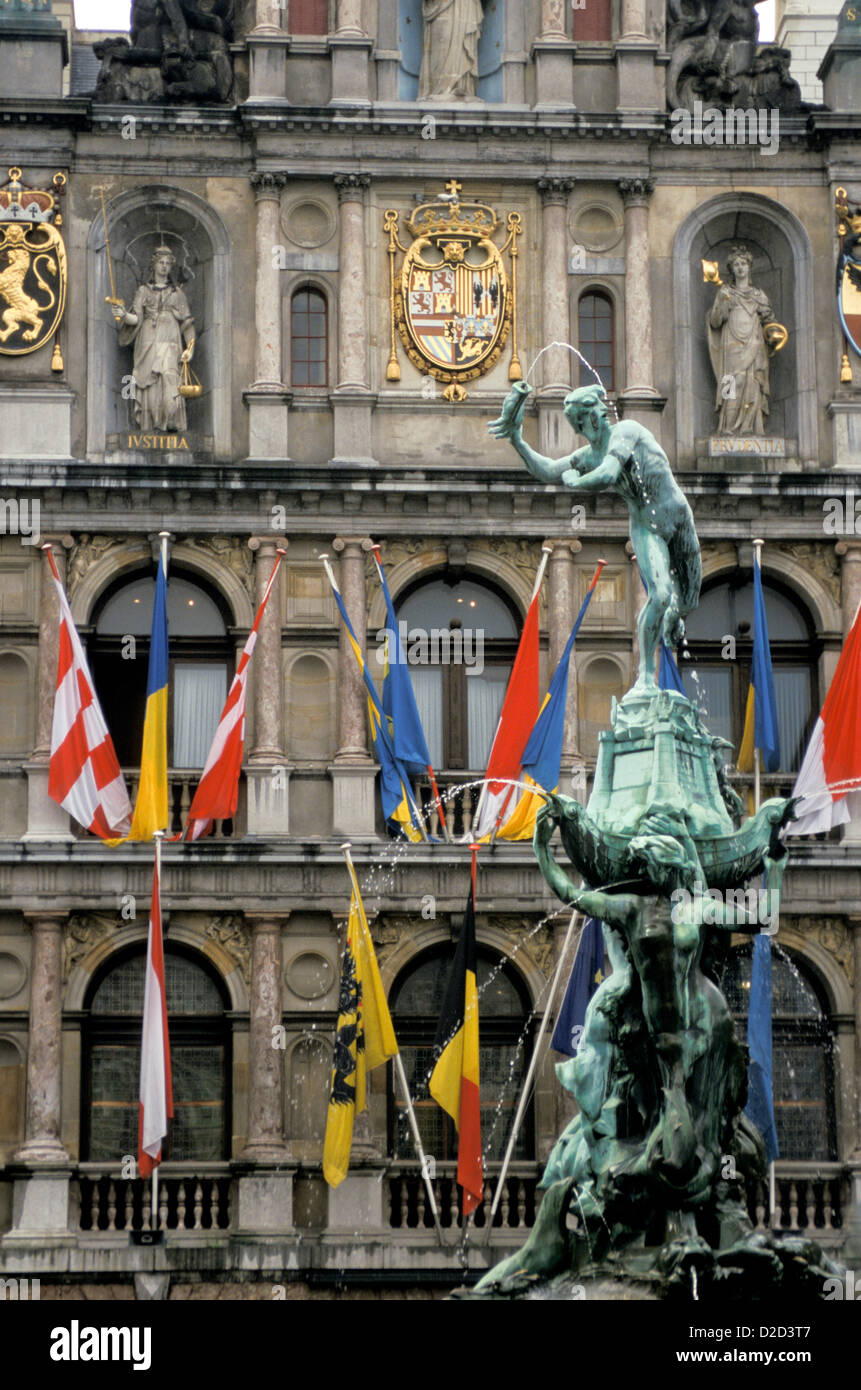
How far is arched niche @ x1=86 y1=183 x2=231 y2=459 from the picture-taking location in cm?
3572

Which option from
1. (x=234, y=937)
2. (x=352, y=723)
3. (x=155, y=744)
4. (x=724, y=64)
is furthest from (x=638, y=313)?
(x=234, y=937)

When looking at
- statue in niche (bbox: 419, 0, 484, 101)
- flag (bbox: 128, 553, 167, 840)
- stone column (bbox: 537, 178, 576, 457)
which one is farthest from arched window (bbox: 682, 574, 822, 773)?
statue in niche (bbox: 419, 0, 484, 101)

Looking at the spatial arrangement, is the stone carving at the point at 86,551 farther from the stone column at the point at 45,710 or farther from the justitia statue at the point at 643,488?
the justitia statue at the point at 643,488

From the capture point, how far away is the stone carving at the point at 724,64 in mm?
37000

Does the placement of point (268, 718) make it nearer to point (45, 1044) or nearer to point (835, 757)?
point (45, 1044)

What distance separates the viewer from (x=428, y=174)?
119ft

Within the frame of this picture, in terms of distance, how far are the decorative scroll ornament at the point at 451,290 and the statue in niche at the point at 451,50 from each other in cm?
141

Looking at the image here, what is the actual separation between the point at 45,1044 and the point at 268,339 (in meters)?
9.19

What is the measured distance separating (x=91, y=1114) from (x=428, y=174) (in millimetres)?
12480

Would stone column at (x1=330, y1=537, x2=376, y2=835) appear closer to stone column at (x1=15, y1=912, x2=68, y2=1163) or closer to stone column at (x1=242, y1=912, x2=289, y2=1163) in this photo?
stone column at (x1=242, y1=912, x2=289, y2=1163)

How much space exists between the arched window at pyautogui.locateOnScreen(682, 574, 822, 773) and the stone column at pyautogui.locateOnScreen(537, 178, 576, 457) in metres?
2.82

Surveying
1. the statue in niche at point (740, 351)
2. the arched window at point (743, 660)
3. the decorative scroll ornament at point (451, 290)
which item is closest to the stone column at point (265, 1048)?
the arched window at point (743, 660)

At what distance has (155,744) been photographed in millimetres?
33531
